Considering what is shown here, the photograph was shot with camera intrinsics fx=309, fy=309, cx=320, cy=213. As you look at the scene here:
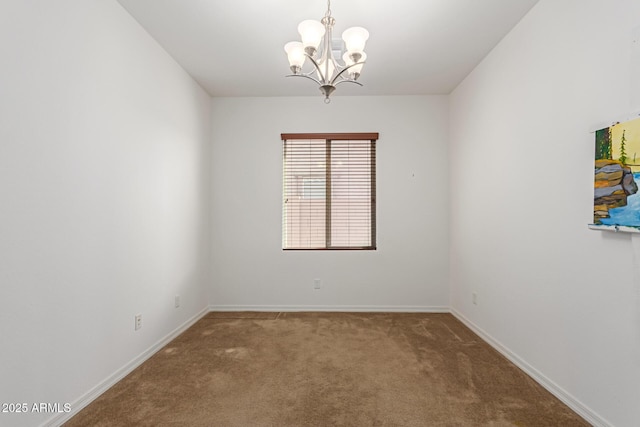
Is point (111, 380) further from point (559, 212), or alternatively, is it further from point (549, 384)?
point (559, 212)

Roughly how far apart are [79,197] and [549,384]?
329 centimetres

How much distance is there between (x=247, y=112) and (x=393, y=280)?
2887 millimetres

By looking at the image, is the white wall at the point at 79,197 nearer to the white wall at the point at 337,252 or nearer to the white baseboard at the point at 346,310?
the white baseboard at the point at 346,310

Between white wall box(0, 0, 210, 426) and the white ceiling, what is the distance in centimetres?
32

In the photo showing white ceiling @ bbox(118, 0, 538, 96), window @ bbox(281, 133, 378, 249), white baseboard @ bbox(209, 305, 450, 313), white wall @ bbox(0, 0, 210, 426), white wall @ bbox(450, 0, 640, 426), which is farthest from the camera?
window @ bbox(281, 133, 378, 249)

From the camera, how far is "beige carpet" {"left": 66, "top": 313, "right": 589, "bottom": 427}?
1.84 m

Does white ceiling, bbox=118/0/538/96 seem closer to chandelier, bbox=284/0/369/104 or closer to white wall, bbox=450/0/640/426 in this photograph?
white wall, bbox=450/0/640/426

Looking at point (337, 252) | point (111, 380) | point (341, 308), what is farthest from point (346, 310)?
point (111, 380)

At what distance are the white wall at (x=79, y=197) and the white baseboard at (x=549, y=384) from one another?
9.93 feet

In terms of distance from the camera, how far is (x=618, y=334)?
5.32 feet

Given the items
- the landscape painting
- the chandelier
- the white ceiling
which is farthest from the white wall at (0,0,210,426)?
the landscape painting

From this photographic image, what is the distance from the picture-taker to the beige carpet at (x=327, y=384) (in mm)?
1836

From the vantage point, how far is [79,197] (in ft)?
6.22

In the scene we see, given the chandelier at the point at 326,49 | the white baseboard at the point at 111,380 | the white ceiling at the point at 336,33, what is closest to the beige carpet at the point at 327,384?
the white baseboard at the point at 111,380
